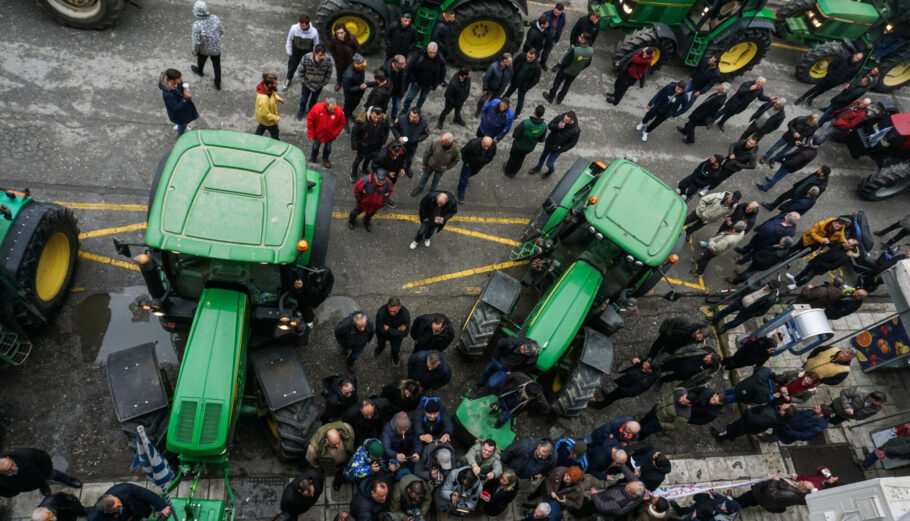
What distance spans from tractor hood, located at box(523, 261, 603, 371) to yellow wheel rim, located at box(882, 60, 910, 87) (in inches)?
466

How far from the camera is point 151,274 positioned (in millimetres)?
5934

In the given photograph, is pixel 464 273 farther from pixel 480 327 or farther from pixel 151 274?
pixel 151 274

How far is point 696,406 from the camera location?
7.46m

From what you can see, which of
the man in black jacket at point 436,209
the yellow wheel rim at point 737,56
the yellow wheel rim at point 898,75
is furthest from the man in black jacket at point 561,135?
the yellow wheel rim at point 898,75

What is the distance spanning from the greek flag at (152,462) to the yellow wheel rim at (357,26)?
26.8 ft

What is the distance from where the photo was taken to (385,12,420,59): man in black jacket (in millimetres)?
10168

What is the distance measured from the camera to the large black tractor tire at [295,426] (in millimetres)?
6391

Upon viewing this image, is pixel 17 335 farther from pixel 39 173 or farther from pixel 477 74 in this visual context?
pixel 477 74

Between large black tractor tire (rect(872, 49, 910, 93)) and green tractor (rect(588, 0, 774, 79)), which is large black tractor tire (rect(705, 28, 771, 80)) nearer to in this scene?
green tractor (rect(588, 0, 774, 79))

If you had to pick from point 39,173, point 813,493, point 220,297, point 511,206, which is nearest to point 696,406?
point 813,493

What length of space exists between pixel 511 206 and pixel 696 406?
14.8 ft

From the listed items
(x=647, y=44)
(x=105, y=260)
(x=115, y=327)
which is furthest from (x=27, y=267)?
(x=647, y=44)

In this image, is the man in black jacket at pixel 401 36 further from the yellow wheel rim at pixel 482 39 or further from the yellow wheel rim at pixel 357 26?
the yellow wheel rim at pixel 482 39

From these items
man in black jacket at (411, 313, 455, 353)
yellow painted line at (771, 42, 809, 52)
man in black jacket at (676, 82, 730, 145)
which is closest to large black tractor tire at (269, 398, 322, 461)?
man in black jacket at (411, 313, 455, 353)
